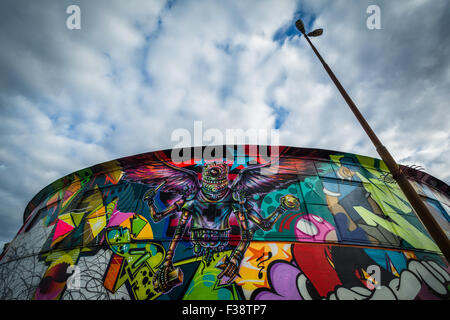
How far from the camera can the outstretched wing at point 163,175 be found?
24.9 feet

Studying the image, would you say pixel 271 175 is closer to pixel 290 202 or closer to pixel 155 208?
pixel 290 202

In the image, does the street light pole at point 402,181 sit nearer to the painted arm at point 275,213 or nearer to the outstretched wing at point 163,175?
the painted arm at point 275,213

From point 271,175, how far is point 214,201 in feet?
8.77

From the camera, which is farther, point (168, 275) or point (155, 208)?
point (155, 208)

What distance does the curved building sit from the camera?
548cm

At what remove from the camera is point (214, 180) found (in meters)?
7.54

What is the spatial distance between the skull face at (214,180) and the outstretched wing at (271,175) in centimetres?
45

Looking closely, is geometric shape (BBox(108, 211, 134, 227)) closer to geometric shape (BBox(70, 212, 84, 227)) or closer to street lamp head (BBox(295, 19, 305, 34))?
geometric shape (BBox(70, 212, 84, 227))

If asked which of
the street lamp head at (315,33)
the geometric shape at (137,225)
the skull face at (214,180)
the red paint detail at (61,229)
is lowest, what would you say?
Result: the geometric shape at (137,225)

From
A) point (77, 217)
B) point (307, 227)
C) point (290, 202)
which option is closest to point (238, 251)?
point (307, 227)

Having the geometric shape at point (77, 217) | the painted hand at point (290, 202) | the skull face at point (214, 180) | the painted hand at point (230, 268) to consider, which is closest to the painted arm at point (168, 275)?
the painted hand at point (230, 268)
